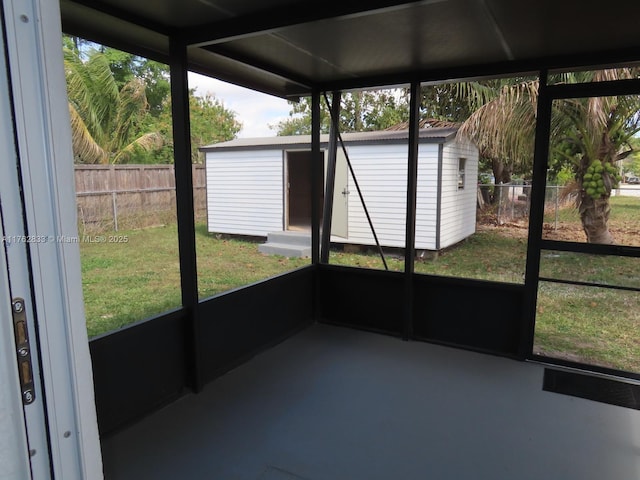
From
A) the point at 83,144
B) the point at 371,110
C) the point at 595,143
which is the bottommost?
the point at 595,143

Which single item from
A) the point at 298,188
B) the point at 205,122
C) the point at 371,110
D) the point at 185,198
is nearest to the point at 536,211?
the point at 185,198

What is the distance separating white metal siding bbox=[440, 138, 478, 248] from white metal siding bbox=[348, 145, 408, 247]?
640 millimetres

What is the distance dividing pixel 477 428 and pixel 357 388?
0.82 m

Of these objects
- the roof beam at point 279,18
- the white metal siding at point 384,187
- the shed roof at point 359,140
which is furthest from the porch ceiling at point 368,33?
the white metal siding at point 384,187

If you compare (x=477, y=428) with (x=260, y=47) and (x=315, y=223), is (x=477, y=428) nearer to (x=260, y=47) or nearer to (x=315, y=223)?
(x=315, y=223)

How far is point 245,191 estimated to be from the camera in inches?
330

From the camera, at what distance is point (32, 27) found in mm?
542

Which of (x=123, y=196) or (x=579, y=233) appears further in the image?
(x=123, y=196)

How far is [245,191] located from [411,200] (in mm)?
5160

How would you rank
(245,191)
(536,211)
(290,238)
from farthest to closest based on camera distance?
(245,191) < (290,238) < (536,211)

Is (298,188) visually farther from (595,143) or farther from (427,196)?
(595,143)

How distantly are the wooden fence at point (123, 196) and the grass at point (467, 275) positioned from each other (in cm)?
28

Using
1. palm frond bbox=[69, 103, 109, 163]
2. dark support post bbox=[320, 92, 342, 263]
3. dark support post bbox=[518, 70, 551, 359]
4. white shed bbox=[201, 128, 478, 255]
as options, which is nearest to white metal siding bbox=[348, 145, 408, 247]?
white shed bbox=[201, 128, 478, 255]

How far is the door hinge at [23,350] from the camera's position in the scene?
0.55 m
